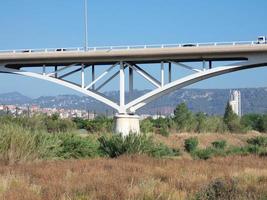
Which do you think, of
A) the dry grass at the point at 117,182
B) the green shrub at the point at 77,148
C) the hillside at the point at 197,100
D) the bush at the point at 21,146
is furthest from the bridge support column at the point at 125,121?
the hillside at the point at 197,100

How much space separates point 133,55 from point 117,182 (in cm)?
3288

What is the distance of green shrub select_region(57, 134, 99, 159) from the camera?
670 inches

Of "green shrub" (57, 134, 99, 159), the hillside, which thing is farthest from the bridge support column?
the hillside

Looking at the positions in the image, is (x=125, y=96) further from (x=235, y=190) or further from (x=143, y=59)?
(x=235, y=190)

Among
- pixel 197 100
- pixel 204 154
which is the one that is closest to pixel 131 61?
pixel 204 154

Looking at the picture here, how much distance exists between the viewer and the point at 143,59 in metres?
41.4

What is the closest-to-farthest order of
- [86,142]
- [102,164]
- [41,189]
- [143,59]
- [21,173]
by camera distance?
[41,189]
[21,173]
[102,164]
[86,142]
[143,59]

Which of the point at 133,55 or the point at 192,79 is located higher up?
the point at 133,55

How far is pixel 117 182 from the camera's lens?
27.0ft

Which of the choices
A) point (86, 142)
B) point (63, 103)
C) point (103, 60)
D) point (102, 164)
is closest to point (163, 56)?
point (103, 60)

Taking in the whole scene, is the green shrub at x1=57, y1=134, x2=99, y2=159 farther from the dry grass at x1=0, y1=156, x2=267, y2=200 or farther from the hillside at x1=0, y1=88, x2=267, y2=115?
the hillside at x1=0, y1=88, x2=267, y2=115

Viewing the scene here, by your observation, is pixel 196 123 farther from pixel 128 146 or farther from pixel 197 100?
pixel 197 100

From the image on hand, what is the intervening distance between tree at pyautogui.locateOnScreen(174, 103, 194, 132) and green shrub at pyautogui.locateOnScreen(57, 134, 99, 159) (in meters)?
33.9

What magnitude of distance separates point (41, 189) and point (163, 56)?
33131 mm
